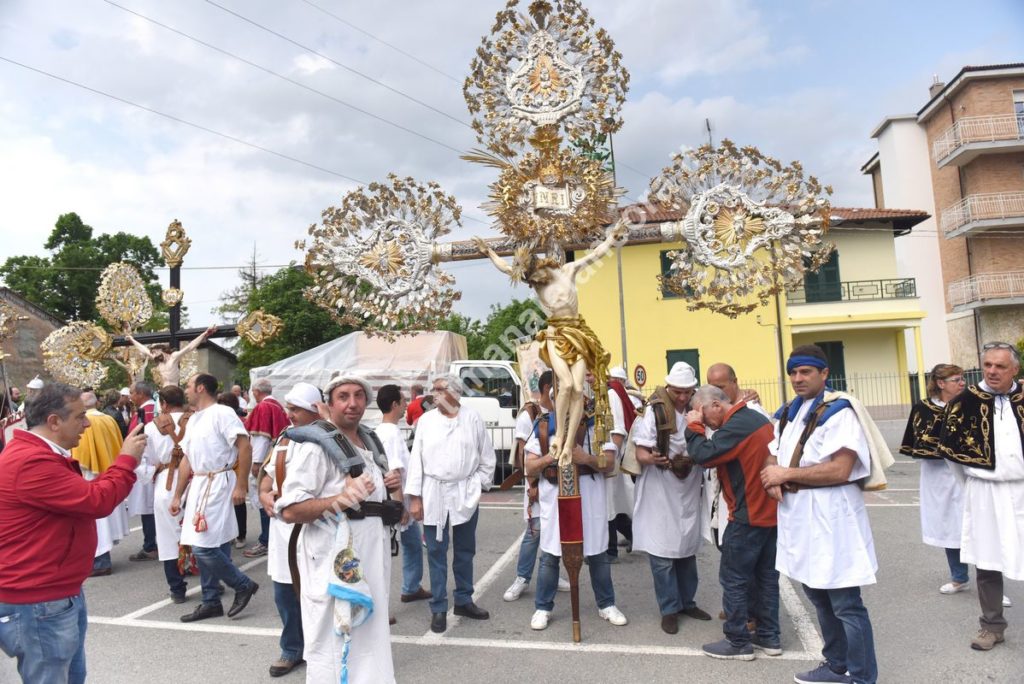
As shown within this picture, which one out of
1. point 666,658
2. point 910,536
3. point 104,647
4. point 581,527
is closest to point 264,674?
point 104,647

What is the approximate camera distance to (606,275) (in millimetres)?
23312

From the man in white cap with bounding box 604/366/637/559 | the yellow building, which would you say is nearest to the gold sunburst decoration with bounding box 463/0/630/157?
the man in white cap with bounding box 604/366/637/559

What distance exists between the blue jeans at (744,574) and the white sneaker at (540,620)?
4.43 ft

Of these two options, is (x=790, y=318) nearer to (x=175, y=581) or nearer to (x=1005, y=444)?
(x=1005, y=444)

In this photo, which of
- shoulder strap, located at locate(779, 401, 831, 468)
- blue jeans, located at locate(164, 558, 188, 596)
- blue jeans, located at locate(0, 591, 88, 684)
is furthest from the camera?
blue jeans, located at locate(164, 558, 188, 596)

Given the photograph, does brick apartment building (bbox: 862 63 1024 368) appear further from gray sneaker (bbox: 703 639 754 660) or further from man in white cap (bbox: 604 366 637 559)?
gray sneaker (bbox: 703 639 754 660)

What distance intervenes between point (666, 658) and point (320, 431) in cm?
275

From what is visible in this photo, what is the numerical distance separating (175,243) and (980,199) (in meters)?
28.1

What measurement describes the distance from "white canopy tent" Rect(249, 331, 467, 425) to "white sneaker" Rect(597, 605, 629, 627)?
1003 cm

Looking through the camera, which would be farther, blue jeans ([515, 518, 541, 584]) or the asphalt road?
blue jeans ([515, 518, 541, 584])

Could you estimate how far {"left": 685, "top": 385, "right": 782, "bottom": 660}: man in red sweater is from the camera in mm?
4199

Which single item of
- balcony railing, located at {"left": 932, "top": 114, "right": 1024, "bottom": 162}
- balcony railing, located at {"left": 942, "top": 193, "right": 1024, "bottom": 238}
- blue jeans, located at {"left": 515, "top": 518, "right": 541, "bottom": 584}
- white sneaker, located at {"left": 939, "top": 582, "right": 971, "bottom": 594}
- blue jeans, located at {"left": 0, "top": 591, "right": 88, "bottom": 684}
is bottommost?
white sneaker, located at {"left": 939, "top": 582, "right": 971, "bottom": 594}

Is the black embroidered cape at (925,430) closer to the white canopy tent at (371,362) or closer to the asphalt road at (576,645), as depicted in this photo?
the asphalt road at (576,645)

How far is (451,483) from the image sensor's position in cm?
537
